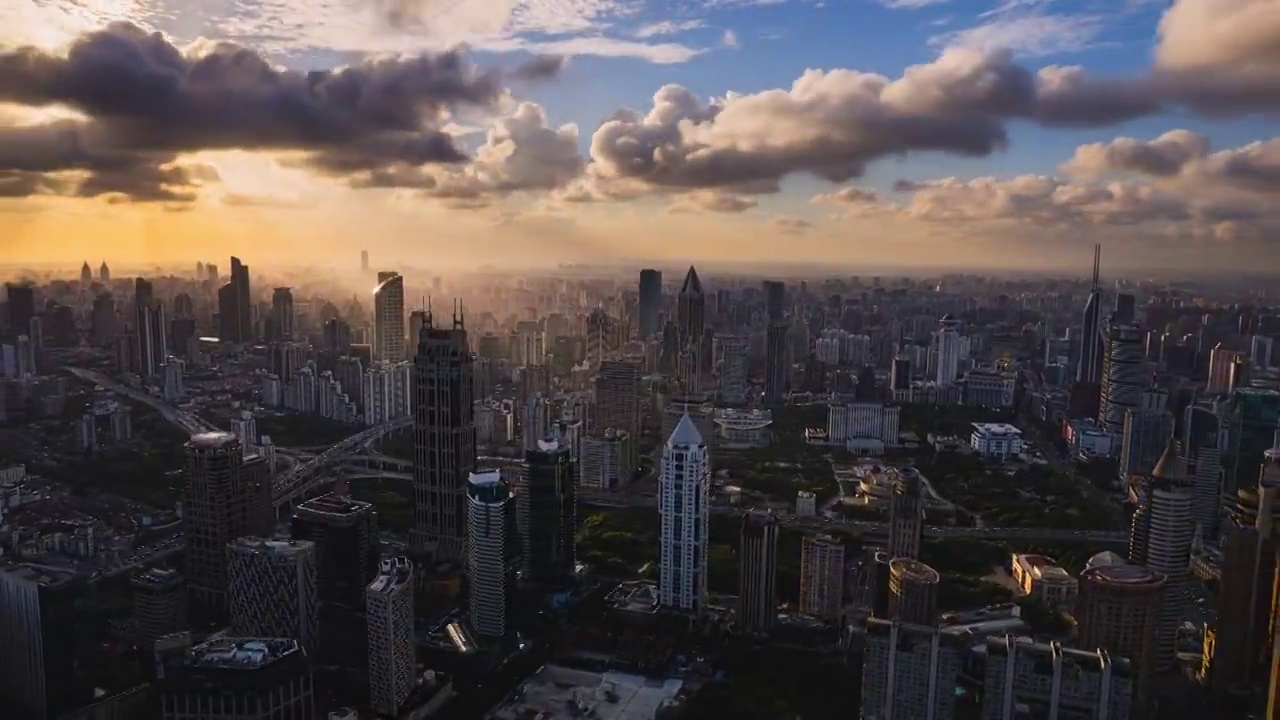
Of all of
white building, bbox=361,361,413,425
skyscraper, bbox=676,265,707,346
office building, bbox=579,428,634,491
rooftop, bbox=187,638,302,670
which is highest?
skyscraper, bbox=676,265,707,346

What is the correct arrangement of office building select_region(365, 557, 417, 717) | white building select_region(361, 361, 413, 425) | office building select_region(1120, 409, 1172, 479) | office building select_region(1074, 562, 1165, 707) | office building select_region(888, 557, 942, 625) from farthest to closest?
white building select_region(361, 361, 413, 425) < office building select_region(1120, 409, 1172, 479) < office building select_region(888, 557, 942, 625) < office building select_region(1074, 562, 1165, 707) < office building select_region(365, 557, 417, 717)

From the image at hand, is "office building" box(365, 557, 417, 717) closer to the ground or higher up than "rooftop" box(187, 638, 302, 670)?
closer to the ground

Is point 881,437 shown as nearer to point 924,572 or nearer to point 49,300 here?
point 924,572

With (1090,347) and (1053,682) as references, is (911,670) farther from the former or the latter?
(1090,347)

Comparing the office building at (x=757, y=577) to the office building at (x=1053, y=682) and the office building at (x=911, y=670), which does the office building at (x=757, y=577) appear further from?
the office building at (x=1053, y=682)

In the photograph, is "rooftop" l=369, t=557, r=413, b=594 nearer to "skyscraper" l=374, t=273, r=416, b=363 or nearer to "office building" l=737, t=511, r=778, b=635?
"office building" l=737, t=511, r=778, b=635

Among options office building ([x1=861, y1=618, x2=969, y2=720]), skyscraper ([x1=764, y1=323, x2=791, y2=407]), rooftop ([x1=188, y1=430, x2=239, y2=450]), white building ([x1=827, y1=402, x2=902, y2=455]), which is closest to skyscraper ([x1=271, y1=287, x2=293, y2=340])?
rooftop ([x1=188, y1=430, x2=239, y2=450])
